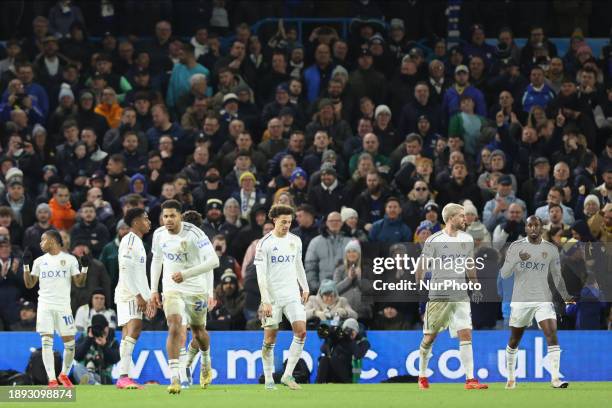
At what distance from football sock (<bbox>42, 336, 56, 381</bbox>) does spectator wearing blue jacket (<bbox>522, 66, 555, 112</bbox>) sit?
1148 cm

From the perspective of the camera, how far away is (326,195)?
2514cm

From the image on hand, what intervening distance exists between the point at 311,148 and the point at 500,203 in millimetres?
3846

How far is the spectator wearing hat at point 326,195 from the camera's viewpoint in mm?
Result: 25078

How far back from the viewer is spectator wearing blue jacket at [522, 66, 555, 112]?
2825 cm

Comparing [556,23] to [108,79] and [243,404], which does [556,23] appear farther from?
[243,404]

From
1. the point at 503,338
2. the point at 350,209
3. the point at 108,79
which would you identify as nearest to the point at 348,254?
the point at 350,209

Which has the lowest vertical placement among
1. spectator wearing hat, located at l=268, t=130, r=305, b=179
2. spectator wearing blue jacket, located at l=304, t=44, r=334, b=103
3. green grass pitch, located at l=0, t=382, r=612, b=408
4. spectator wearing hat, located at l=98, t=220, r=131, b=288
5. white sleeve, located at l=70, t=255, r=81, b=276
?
green grass pitch, located at l=0, t=382, r=612, b=408

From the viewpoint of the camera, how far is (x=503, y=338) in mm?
23375

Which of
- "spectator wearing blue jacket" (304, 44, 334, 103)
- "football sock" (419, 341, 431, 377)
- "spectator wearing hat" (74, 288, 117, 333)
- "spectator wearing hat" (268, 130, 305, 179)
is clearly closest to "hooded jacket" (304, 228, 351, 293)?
"spectator wearing hat" (268, 130, 305, 179)

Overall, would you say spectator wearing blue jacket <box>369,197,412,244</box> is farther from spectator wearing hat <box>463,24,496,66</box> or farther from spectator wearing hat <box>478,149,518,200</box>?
spectator wearing hat <box>463,24,496,66</box>

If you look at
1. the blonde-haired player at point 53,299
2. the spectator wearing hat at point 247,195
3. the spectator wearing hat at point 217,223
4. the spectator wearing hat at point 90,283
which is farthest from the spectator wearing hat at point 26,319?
the spectator wearing hat at point 247,195

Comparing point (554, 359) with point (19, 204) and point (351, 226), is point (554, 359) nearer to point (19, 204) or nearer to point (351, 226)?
point (351, 226)

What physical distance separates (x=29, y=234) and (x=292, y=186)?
4.58 metres

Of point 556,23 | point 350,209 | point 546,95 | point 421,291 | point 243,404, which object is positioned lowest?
point 243,404
